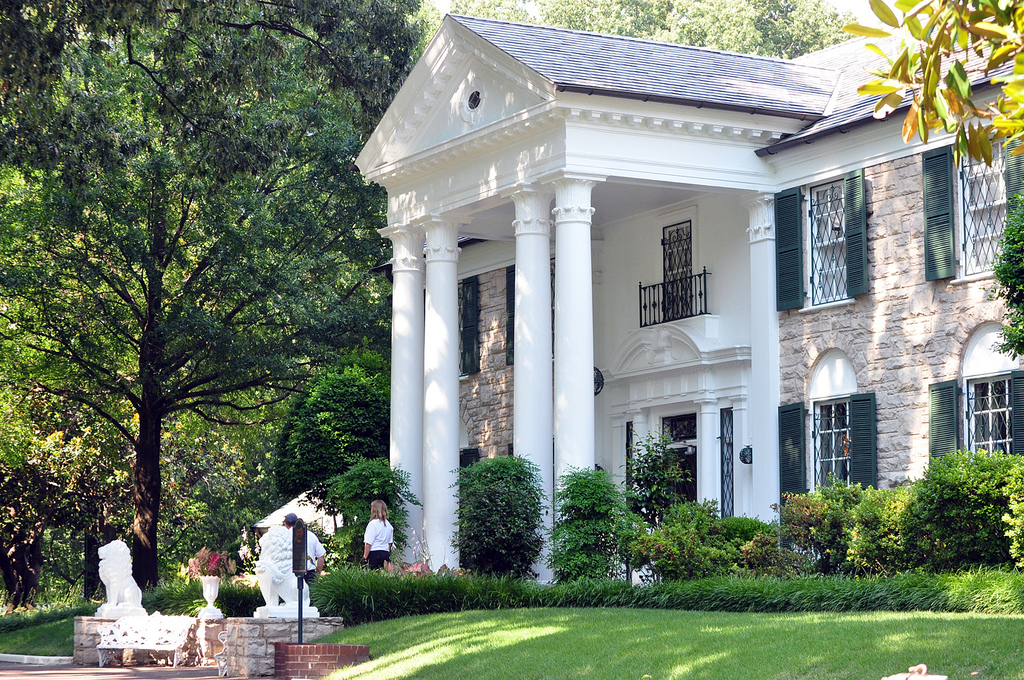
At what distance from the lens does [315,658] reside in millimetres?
14734

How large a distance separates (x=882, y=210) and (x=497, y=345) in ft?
33.2

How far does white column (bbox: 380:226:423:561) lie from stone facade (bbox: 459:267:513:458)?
258 cm

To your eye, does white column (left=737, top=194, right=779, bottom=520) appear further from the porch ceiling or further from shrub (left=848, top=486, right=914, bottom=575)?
shrub (left=848, top=486, right=914, bottom=575)

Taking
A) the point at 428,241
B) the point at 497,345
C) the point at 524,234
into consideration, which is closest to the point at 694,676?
the point at 524,234

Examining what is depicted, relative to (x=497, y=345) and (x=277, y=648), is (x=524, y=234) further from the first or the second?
(x=277, y=648)

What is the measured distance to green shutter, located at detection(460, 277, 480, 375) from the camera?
28.7 metres

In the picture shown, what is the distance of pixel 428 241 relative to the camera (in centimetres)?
2453

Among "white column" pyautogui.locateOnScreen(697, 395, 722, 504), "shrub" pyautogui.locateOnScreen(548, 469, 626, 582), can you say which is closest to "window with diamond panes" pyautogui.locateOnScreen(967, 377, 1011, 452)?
"shrub" pyautogui.locateOnScreen(548, 469, 626, 582)

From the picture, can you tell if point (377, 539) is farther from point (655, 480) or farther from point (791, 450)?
point (791, 450)

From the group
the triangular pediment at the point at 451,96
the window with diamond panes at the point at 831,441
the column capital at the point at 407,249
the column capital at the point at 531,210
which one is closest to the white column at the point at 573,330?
the column capital at the point at 531,210

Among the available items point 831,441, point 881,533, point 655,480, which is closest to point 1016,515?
point 881,533

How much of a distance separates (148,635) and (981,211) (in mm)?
12683

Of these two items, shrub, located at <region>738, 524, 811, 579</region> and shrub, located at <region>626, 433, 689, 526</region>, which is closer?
shrub, located at <region>738, 524, 811, 579</region>

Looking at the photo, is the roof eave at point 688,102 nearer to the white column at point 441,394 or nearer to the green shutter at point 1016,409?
the white column at point 441,394
